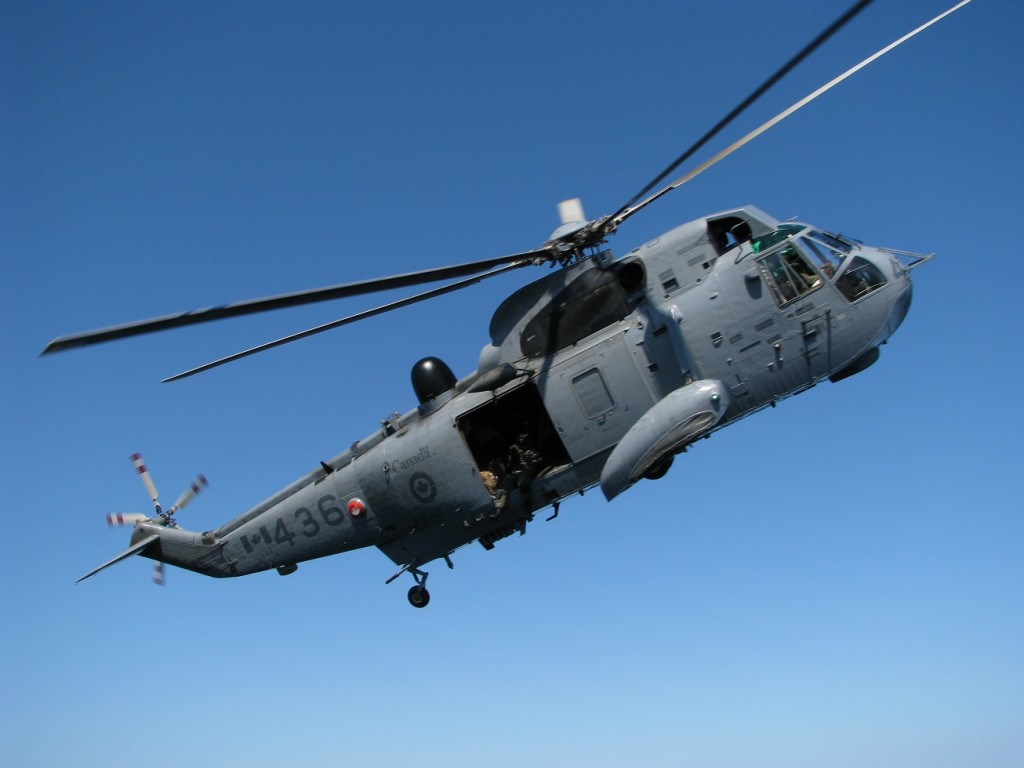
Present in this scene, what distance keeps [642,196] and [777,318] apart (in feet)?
9.67

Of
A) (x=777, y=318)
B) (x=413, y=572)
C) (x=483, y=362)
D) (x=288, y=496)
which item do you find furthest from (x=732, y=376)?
(x=288, y=496)

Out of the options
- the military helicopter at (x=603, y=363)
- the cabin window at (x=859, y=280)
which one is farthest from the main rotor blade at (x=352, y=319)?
the cabin window at (x=859, y=280)

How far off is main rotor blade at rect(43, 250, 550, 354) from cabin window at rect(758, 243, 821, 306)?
13.6 feet

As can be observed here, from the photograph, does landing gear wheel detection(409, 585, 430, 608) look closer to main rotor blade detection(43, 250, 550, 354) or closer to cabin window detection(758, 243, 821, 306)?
main rotor blade detection(43, 250, 550, 354)

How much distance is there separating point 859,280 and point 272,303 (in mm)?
Answer: 9170

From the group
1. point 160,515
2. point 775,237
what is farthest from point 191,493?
point 775,237

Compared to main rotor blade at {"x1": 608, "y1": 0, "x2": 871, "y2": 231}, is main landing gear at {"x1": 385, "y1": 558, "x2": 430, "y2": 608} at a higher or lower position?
lower

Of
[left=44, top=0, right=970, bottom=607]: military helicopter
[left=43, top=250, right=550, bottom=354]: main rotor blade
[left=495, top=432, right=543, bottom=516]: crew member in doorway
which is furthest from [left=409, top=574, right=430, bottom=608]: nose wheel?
[left=43, top=250, right=550, bottom=354]: main rotor blade

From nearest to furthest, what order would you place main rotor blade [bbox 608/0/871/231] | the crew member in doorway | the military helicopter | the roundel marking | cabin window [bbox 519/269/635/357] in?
main rotor blade [bbox 608/0/871/231] → the military helicopter → cabin window [bbox 519/269/635/357] → the crew member in doorway → the roundel marking

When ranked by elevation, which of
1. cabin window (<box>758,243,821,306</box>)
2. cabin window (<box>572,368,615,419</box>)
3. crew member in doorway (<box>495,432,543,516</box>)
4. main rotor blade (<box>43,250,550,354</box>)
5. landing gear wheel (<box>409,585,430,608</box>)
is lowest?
landing gear wheel (<box>409,585,430,608</box>)

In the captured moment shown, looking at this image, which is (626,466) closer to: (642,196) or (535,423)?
(535,423)

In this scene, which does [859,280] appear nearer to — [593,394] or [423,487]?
[593,394]

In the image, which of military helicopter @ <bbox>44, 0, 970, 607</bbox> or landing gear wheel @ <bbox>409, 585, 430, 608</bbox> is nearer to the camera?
military helicopter @ <bbox>44, 0, 970, 607</bbox>

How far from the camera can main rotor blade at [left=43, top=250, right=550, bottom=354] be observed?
38.5ft
